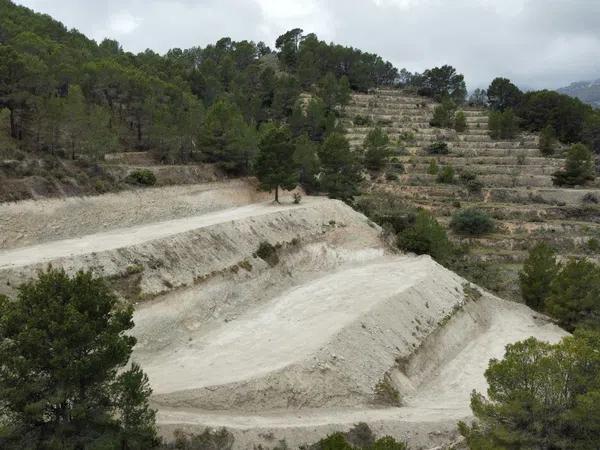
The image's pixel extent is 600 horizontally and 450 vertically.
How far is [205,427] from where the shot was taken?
22.1m

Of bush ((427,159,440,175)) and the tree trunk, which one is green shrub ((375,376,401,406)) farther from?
bush ((427,159,440,175))

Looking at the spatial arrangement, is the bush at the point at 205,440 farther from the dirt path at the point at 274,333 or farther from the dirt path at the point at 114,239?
the dirt path at the point at 114,239

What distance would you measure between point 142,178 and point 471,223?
42989 millimetres

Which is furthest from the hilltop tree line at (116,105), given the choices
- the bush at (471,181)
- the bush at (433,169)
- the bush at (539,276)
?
the bush at (539,276)

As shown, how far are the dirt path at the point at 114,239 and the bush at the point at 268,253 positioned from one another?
4.09 m

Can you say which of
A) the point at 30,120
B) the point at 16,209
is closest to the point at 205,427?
the point at 16,209

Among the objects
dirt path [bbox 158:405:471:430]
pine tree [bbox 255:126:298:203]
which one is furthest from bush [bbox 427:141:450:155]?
dirt path [bbox 158:405:471:430]

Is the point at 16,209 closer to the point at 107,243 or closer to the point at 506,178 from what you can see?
the point at 107,243

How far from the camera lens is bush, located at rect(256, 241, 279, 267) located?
143 feet

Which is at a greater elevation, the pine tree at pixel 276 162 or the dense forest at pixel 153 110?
the dense forest at pixel 153 110

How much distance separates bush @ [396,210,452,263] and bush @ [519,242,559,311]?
8442 mm

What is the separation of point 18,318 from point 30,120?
131 ft

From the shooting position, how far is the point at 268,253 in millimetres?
44188

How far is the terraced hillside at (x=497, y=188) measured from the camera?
6738 cm
